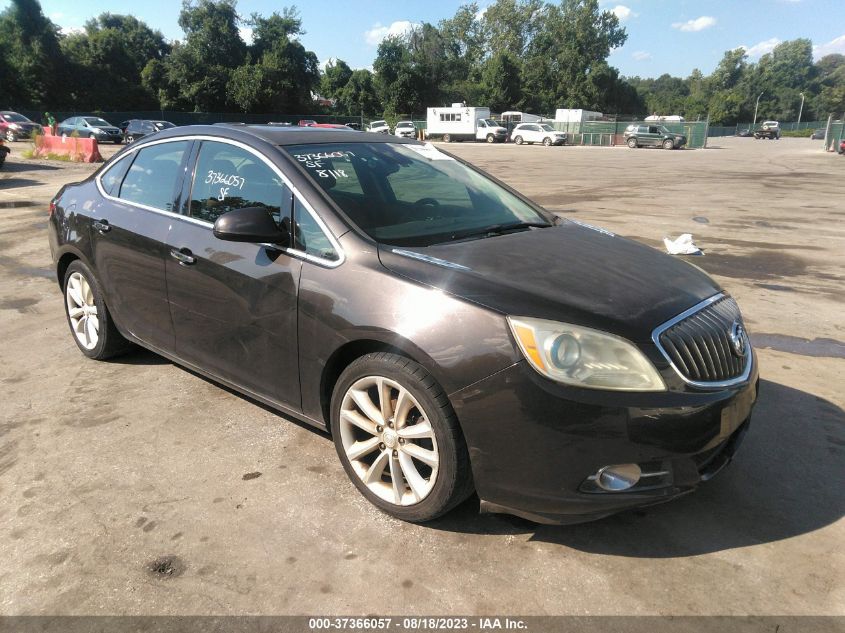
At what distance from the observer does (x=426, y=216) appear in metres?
3.25

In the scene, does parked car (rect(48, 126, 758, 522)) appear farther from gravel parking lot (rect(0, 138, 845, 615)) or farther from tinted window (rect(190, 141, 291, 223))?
gravel parking lot (rect(0, 138, 845, 615))

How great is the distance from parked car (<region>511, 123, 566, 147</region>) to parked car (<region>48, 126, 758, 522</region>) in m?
48.3

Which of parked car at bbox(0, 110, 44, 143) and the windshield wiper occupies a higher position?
parked car at bbox(0, 110, 44, 143)

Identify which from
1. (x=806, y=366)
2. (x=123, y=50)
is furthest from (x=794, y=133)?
(x=806, y=366)

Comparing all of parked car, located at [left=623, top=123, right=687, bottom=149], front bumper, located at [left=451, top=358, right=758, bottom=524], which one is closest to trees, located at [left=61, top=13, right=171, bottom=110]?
parked car, located at [left=623, top=123, right=687, bottom=149]

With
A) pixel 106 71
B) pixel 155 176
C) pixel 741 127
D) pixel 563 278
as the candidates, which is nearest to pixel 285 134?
pixel 155 176

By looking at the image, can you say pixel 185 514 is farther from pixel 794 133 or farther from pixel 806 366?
pixel 794 133

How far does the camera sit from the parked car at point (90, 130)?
34.6 m

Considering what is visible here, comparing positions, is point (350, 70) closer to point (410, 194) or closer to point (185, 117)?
point (185, 117)

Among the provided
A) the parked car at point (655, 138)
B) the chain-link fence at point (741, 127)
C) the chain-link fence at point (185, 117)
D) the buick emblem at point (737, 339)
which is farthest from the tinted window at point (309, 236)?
the chain-link fence at point (741, 127)

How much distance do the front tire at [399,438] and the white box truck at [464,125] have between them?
54.4 metres

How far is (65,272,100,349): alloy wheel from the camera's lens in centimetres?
437

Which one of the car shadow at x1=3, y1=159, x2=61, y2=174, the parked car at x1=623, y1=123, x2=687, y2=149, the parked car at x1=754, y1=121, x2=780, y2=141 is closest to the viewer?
the car shadow at x1=3, y1=159, x2=61, y2=174

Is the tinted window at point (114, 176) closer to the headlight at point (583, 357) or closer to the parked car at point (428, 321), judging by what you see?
the parked car at point (428, 321)
